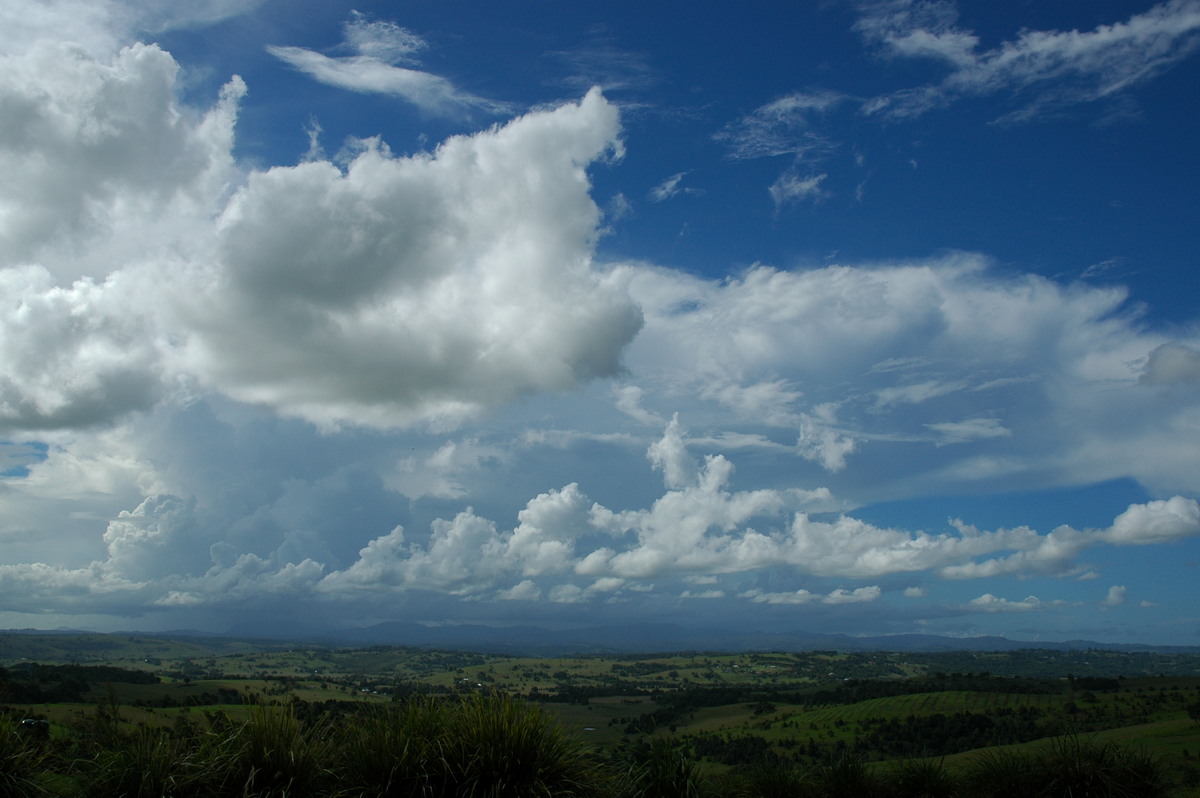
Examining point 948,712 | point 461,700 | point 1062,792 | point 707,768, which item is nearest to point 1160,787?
point 1062,792

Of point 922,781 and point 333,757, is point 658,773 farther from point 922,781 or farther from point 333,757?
point 922,781

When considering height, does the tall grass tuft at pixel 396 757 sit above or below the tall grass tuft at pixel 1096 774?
above

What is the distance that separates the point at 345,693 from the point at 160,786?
371 ft

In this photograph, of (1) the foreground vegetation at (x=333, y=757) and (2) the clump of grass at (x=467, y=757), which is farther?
(2) the clump of grass at (x=467, y=757)

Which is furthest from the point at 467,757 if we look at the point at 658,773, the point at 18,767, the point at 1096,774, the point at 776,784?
the point at 1096,774

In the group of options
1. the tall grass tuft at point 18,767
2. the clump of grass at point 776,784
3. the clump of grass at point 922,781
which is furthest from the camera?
the clump of grass at point 776,784

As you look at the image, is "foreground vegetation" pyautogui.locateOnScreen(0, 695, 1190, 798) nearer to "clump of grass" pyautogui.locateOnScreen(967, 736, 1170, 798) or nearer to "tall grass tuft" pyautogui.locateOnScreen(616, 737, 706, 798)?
"tall grass tuft" pyautogui.locateOnScreen(616, 737, 706, 798)

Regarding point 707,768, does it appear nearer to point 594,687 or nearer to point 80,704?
Answer: point 80,704

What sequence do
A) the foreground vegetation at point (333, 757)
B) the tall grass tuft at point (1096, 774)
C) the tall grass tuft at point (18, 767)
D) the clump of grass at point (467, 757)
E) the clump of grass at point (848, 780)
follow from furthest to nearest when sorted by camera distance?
1. the clump of grass at point (848, 780)
2. the tall grass tuft at point (1096, 774)
3. the tall grass tuft at point (18, 767)
4. the clump of grass at point (467, 757)
5. the foreground vegetation at point (333, 757)

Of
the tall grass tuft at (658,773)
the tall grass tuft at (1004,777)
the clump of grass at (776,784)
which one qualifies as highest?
the tall grass tuft at (658,773)

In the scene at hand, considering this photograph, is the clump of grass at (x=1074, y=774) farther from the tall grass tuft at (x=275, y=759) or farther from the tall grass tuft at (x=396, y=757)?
the tall grass tuft at (x=275, y=759)

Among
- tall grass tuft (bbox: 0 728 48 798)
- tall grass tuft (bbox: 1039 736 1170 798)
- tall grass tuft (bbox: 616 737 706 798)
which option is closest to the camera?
tall grass tuft (bbox: 0 728 48 798)

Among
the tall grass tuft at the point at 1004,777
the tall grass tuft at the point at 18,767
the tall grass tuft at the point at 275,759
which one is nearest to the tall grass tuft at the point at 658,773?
the tall grass tuft at the point at 275,759

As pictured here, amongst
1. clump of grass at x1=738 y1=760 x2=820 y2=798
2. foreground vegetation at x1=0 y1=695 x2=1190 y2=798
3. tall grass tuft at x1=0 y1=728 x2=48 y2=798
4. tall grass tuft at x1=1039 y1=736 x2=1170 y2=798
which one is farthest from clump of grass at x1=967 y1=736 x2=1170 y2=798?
tall grass tuft at x1=0 y1=728 x2=48 y2=798
